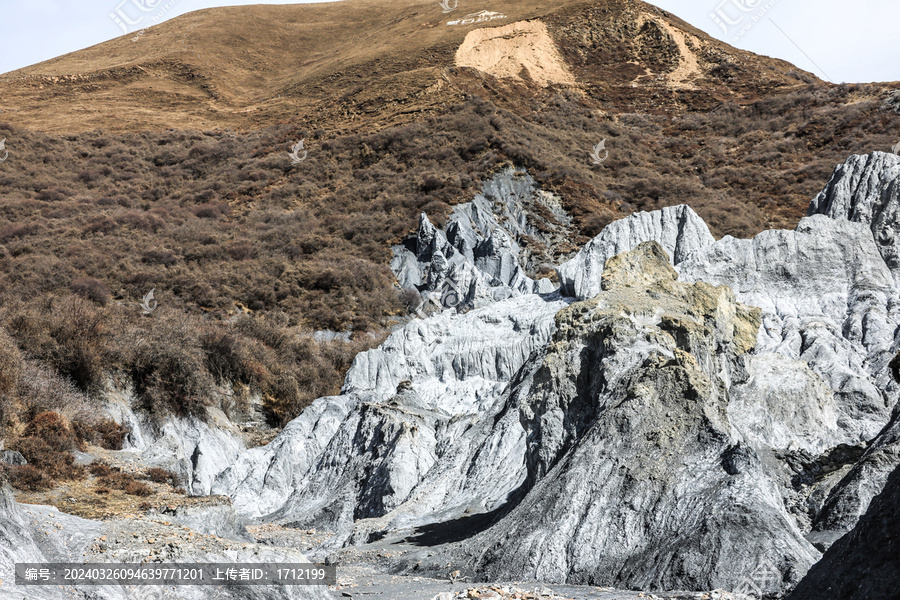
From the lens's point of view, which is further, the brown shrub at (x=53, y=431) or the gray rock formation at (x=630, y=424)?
the brown shrub at (x=53, y=431)

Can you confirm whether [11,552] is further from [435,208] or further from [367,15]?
[367,15]

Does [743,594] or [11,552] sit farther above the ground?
[11,552]

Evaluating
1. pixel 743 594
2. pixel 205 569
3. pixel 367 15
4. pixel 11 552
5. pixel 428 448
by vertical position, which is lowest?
pixel 428 448

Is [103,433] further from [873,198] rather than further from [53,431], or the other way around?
[873,198]

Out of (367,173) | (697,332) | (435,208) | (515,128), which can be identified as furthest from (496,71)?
(697,332)

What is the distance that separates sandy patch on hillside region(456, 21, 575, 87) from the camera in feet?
237

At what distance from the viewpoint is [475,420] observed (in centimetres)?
1972

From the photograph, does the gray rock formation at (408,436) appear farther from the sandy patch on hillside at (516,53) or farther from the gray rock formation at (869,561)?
the sandy patch on hillside at (516,53)

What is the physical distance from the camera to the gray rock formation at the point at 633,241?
1122 inches

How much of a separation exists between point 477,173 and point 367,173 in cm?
901
